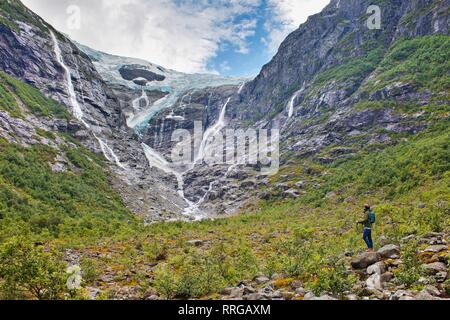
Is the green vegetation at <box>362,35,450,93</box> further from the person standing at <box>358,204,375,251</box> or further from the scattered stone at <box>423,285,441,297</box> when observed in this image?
the scattered stone at <box>423,285,441,297</box>

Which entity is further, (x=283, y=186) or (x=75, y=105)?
(x=75, y=105)

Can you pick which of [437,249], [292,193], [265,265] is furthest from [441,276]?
[292,193]

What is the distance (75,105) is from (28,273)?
372 feet

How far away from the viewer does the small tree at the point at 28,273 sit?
33.0 feet

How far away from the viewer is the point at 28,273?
34.1 feet

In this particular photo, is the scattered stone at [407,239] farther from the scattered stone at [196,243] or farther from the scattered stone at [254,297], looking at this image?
the scattered stone at [196,243]

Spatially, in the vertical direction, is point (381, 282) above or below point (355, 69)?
below

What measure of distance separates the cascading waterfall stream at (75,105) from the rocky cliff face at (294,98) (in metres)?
1.03

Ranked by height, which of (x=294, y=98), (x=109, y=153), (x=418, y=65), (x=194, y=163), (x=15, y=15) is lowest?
(x=109, y=153)

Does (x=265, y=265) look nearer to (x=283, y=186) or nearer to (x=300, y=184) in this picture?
(x=300, y=184)

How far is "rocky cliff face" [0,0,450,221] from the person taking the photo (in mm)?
89375

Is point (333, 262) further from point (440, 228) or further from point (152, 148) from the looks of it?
point (152, 148)

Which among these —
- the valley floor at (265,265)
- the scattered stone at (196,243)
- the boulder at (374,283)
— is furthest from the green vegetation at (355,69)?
the boulder at (374,283)
